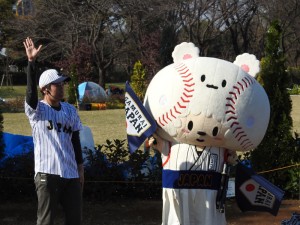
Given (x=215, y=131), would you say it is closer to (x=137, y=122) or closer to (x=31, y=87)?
(x=137, y=122)

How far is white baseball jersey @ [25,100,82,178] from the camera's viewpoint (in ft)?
13.3

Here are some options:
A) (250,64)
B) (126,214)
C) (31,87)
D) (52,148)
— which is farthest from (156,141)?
(126,214)

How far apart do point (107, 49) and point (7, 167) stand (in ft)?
91.7

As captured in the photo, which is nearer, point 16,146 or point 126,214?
point 126,214

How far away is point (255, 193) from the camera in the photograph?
4.64 metres

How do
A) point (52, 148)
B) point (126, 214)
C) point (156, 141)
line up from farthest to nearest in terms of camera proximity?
point (126, 214), point (156, 141), point (52, 148)

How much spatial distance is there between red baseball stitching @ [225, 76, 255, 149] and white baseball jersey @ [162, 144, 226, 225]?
23 centimetres

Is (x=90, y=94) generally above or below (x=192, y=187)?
above

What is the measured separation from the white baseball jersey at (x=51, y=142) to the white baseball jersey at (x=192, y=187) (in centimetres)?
80

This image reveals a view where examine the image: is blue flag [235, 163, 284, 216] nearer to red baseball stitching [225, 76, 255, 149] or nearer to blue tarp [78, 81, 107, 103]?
red baseball stitching [225, 76, 255, 149]

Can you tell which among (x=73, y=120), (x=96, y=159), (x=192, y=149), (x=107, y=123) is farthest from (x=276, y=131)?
(x=107, y=123)

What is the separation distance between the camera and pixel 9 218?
655cm

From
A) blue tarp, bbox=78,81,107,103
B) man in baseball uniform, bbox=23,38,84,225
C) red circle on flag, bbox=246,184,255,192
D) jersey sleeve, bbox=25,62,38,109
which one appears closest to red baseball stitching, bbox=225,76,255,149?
red circle on flag, bbox=246,184,255,192

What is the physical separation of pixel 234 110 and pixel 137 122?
2.54 feet
